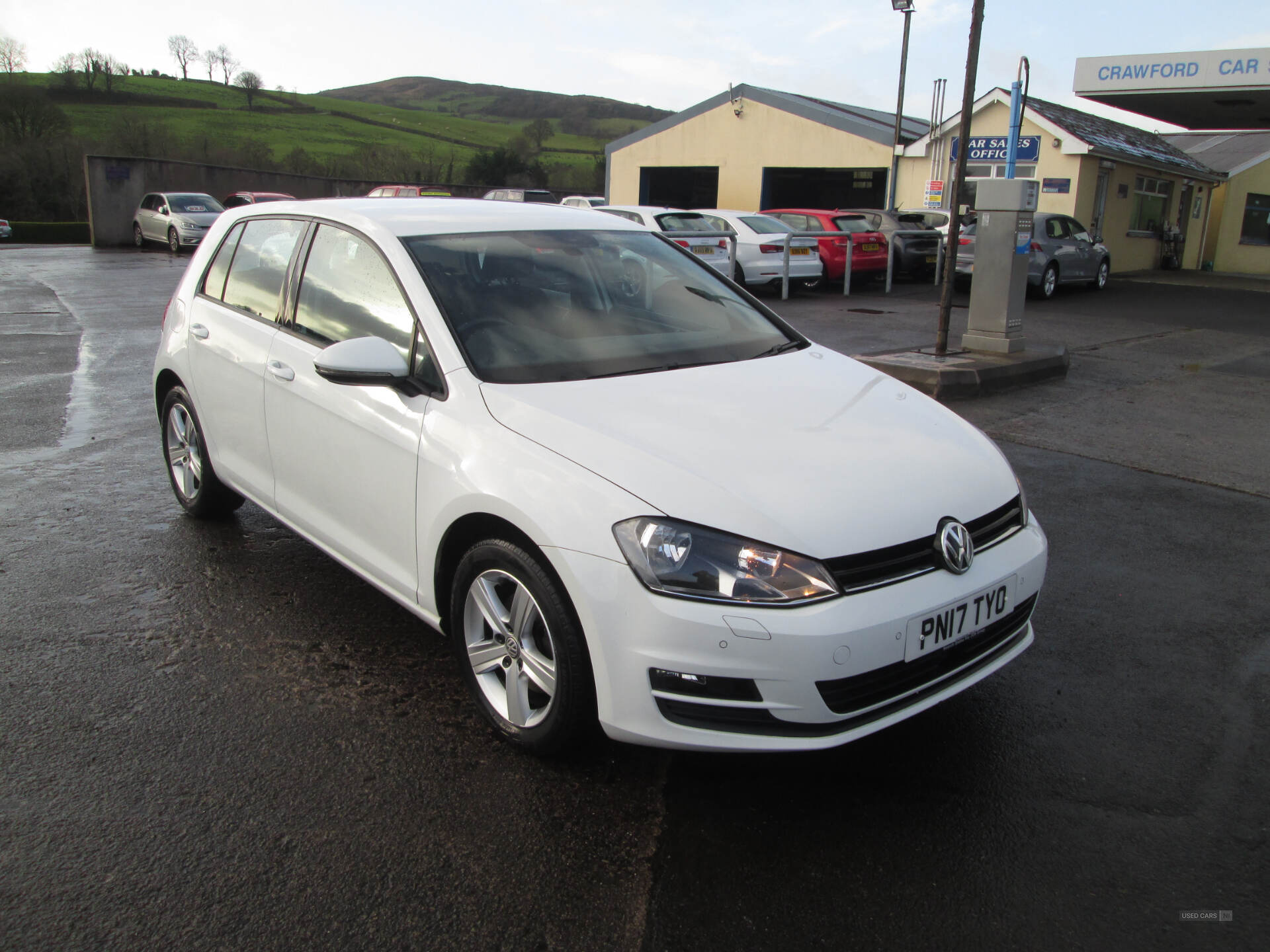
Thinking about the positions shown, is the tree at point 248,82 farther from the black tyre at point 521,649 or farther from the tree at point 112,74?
the black tyre at point 521,649

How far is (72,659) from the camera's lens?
11.7 ft

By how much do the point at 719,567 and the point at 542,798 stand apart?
87 centimetres

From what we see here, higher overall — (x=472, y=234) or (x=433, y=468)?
Result: (x=472, y=234)

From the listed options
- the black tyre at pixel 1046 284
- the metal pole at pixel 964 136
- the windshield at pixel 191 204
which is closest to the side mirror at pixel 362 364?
the metal pole at pixel 964 136

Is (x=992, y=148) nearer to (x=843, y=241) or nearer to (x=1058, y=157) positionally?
(x=1058, y=157)

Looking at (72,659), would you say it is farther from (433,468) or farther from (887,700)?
(887,700)

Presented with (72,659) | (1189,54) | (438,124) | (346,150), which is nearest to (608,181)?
(1189,54)

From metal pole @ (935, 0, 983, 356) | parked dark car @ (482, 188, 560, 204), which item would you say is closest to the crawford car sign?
parked dark car @ (482, 188, 560, 204)

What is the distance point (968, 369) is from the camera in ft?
29.0

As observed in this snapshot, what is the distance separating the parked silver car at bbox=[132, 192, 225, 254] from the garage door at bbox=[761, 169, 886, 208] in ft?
53.8

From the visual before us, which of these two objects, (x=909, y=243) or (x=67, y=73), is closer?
(x=909, y=243)

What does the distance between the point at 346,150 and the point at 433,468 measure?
78828 millimetres

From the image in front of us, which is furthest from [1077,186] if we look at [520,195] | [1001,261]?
[1001,261]

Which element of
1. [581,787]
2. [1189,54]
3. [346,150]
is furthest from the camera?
[346,150]
